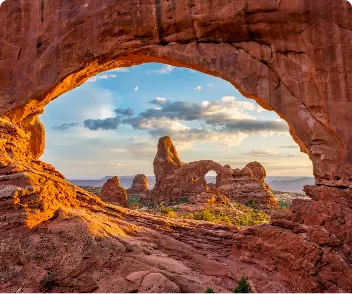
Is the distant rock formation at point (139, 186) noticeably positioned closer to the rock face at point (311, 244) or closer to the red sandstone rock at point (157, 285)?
the rock face at point (311, 244)

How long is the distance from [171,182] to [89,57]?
39358mm

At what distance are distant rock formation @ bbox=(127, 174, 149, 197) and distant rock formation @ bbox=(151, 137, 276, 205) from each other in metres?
12.5

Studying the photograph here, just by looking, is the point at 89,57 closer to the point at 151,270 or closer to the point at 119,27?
the point at 119,27

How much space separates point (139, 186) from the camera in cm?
6794

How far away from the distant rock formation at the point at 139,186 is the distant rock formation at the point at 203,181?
41.1ft

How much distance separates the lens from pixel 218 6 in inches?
555

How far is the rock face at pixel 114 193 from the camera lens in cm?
3869

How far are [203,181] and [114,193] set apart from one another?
56.4 feet

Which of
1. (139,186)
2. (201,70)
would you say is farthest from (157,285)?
(139,186)

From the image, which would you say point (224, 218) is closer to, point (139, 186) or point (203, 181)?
point (203, 181)

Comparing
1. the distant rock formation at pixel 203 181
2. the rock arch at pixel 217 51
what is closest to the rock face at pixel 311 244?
the rock arch at pixel 217 51

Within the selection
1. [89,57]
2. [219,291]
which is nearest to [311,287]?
[219,291]

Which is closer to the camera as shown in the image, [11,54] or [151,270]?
[151,270]

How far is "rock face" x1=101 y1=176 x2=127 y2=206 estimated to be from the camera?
38688 mm
